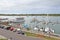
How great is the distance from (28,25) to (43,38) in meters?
0.48

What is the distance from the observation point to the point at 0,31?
9.19ft

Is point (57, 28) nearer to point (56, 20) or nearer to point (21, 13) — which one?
point (56, 20)

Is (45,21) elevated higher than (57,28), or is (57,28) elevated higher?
(45,21)

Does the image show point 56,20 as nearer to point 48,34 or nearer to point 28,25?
point 48,34

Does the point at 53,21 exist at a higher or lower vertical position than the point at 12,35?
higher

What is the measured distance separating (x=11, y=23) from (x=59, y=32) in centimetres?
112

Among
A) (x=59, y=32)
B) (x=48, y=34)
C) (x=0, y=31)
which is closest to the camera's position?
(x=48, y=34)

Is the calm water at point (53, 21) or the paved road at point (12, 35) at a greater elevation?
the calm water at point (53, 21)

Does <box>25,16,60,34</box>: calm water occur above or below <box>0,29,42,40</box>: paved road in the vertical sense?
above

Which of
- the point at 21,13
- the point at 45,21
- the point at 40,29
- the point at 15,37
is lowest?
the point at 15,37

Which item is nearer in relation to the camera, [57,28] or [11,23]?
[57,28]

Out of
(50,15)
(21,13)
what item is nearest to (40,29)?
(50,15)

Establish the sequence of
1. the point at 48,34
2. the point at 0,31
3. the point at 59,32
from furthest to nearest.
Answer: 1. the point at 0,31
2. the point at 59,32
3. the point at 48,34

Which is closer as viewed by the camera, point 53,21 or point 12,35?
point 53,21
